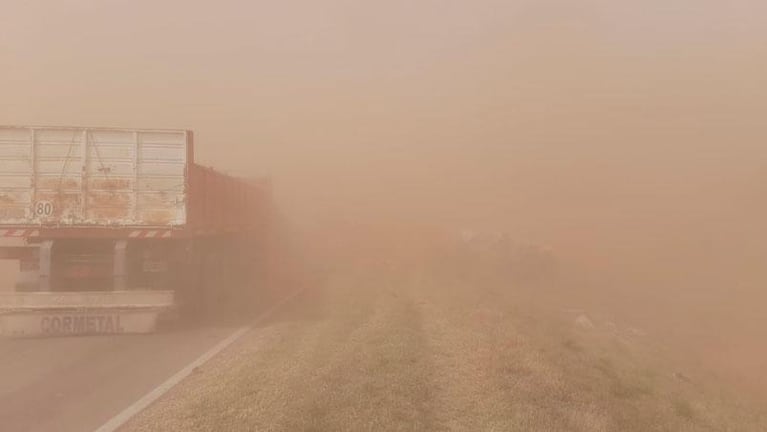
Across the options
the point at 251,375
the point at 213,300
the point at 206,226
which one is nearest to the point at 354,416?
the point at 251,375

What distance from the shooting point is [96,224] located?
13.8 m

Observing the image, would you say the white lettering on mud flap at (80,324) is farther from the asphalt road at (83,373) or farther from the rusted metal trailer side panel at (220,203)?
the rusted metal trailer side panel at (220,203)

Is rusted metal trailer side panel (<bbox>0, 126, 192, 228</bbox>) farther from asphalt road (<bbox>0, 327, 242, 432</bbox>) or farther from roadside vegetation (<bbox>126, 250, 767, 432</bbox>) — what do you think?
roadside vegetation (<bbox>126, 250, 767, 432</bbox>)

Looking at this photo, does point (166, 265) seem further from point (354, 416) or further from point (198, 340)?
point (354, 416)

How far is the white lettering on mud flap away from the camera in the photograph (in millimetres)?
12945

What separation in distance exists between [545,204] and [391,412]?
1808 inches

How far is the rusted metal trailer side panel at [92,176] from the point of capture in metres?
13.6

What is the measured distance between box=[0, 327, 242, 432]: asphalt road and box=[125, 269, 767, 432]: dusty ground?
0.65 metres

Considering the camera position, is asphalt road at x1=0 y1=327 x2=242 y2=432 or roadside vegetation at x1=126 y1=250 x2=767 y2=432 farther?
asphalt road at x1=0 y1=327 x2=242 y2=432

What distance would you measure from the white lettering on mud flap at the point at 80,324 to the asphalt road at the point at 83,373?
18 cm

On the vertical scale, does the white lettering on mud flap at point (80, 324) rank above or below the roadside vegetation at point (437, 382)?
above

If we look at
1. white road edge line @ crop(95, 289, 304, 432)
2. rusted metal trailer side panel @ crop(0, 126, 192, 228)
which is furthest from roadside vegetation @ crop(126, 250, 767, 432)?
rusted metal trailer side panel @ crop(0, 126, 192, 228)

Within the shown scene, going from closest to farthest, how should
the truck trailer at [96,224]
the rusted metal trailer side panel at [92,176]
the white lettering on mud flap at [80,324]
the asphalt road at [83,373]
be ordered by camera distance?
1. the asphalt road at [83,373]
2. the white lettering on mud flap at [80,324]
3. the truck trailer at [96,224]
4. the rusted metal trailer side panel at [92,176]

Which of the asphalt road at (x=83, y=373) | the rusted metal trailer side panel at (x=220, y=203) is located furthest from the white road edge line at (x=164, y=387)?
the rusted metal trailer side panel at (x=220, y=203)
